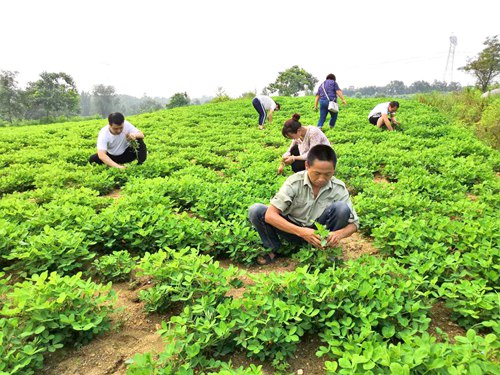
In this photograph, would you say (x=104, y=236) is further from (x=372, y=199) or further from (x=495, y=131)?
(x=495, y=131)

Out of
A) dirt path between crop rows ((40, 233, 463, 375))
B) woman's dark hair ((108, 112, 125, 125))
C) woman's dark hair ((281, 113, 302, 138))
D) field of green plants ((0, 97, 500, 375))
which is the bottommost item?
dirt path between crop rows ((40, 233, 463, 375))

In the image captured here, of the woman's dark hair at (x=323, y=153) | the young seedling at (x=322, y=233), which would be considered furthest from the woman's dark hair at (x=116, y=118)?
the young seedling at (x=322, y=233)

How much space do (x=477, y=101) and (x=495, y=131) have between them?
217 inches

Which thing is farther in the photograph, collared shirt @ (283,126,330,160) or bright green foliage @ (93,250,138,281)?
collared shirt @ (283,126,330,160)

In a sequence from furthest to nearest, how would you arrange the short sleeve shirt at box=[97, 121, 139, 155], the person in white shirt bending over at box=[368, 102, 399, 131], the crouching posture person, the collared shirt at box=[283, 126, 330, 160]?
the person in white shirt bending over at box=[368, 102, 399, 131] → the short sleeve shirt at box=[97, 121, 139, 155] → the collared shirt at box=[283, 126, 330, 160] → the crouching posture person

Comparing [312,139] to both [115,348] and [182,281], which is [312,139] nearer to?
[182,281]

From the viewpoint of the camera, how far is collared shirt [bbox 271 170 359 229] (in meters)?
3.44

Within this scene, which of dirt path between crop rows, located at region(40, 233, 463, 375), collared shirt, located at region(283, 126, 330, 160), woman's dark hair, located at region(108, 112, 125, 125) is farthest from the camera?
woman's dark hair, located at region(108, 112, 125, 125)

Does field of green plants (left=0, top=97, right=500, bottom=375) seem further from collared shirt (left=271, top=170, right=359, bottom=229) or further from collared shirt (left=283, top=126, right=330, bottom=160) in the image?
→ collared shirt (left=283, top=126, right=330, bottom=160)

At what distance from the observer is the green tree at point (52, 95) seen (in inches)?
2323

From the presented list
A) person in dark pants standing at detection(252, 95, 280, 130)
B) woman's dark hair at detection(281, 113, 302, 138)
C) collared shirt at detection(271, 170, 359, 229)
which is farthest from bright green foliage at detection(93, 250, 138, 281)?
person in dark pants standing at detection(252, 95, 280, 130)

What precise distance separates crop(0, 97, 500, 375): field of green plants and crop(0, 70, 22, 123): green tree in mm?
65563

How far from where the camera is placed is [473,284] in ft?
9.04

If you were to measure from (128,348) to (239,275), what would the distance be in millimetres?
1138
